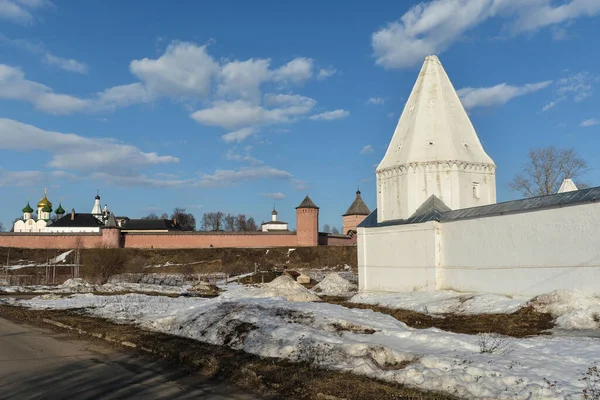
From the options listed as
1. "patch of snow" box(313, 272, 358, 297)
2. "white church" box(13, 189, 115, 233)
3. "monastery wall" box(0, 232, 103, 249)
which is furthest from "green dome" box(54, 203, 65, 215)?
"patch of snow" box(313, 272, 358, 297)

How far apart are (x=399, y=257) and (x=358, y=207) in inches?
1992

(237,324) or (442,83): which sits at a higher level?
(442,83)

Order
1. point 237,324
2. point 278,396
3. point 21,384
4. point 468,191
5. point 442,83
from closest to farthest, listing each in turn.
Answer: point 278,396 < point 21,384 < point 237,324 < point 468,191 < point 442,83

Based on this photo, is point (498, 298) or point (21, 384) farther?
point (498, 298)

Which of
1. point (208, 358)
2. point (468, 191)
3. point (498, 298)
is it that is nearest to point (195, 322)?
point (208, 358)

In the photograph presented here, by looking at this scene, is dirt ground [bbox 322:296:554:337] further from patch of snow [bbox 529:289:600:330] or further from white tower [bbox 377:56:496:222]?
white tower [bbox 377:56:496:222]

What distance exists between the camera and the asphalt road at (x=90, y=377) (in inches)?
256

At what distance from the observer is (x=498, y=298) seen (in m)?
17.7

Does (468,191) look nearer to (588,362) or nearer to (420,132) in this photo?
(420,132)

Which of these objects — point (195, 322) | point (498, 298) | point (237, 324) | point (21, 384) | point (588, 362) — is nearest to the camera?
point (21, 384)

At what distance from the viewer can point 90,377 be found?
748cm

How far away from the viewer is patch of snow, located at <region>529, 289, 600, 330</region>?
42.6ft

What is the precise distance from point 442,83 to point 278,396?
22915mm

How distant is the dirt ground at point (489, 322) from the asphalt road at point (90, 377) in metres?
7.19
